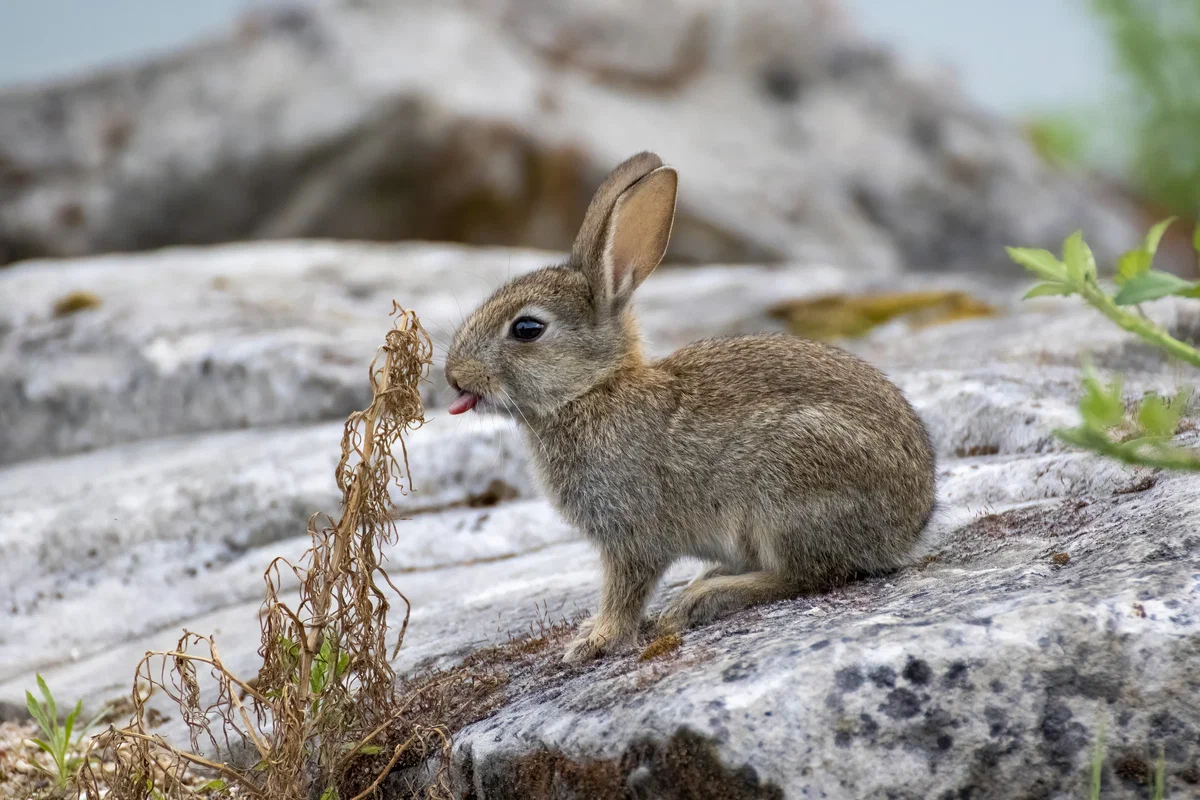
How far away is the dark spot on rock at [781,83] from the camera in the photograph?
2033 cm

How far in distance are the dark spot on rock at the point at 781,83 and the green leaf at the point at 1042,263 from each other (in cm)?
1688

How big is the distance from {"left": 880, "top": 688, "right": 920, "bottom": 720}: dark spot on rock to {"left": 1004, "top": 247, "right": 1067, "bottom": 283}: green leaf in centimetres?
142

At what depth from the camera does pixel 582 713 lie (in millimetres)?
3938

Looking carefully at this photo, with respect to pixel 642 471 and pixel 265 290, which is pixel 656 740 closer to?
pixel 642 471

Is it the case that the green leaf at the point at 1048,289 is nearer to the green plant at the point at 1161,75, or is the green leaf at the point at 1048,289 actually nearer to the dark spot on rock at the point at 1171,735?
the dark spot on rock at the point at 1171,735

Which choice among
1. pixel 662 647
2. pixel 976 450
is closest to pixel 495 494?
pixel 976 450

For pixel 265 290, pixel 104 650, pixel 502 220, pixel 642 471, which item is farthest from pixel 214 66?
pixel 642 471

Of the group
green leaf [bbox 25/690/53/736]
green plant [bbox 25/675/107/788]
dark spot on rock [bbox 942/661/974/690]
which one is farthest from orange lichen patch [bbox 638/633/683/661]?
green leaf [bbox 25/690/53/736]

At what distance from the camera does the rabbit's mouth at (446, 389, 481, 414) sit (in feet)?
18.0

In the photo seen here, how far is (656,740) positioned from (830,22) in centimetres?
1977

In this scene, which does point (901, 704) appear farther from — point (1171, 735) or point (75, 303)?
point (75, 303)

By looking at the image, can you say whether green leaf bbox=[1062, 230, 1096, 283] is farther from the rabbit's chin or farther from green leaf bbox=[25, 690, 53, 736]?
green leaf bbox=[25, 690, 53, 736]

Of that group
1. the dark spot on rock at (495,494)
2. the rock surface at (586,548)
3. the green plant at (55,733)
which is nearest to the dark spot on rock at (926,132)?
the rock surface at (586,548)

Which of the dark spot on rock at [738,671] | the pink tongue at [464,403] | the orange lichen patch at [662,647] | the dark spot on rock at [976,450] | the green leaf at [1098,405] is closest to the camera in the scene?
the green leaf at [1098,405]
